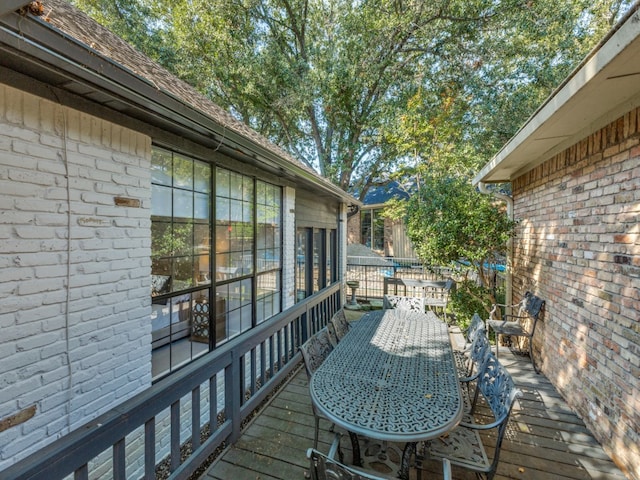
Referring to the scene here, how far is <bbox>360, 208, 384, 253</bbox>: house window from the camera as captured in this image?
1537cm

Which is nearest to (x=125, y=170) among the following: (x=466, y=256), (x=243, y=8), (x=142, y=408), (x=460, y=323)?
(x=142, y=408)

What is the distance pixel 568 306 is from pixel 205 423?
4.11 metres

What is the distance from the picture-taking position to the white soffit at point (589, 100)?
63.3 inches

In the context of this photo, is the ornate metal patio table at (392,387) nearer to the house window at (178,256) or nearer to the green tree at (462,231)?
the house window at (178,256)

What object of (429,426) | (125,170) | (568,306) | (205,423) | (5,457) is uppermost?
(125,170)

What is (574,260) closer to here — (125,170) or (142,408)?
(142,408)

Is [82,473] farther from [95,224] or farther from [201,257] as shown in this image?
[201,257]

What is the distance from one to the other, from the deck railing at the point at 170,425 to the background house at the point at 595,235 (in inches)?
116

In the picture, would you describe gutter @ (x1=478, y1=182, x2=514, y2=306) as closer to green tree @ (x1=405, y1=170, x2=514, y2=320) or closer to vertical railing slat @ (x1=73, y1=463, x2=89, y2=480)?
green tree @ (x1=405, y1=170, x2=514, y2=320)

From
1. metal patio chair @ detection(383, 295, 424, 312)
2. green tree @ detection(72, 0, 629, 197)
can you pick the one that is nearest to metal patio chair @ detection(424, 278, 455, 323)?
metal patio chair @ detection(383, 295, 424, 312)

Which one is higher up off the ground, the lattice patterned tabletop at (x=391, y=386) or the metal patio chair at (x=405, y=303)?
the metal patio chair at (x=405, y=303)

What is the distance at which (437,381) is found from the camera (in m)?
2.18

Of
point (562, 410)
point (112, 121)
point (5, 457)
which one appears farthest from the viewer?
point (562, 410)

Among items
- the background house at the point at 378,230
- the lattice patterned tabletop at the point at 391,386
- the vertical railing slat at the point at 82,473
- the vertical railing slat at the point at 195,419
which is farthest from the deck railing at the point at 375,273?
the vertical railing slat at the point at 82,473
